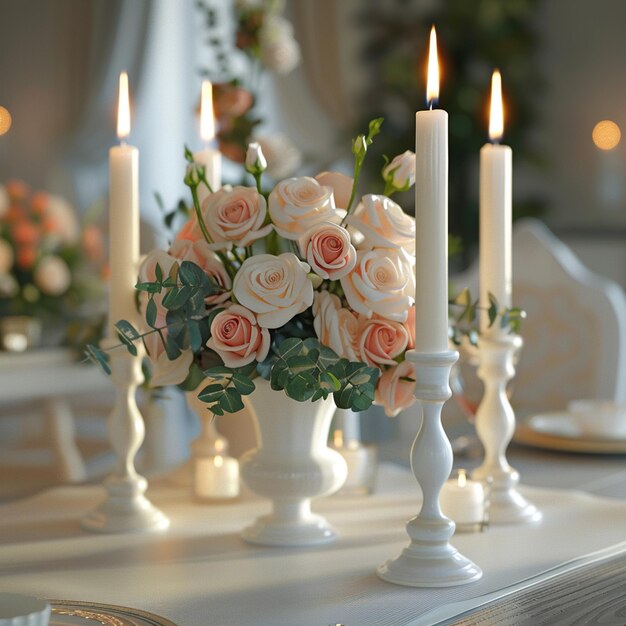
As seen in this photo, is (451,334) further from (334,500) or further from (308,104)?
(308,104)

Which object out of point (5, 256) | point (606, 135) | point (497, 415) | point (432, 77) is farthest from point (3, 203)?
point (606, 135)

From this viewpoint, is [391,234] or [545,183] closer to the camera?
[391,234]

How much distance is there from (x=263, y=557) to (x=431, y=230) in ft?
1.14

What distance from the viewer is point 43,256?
9.20ft

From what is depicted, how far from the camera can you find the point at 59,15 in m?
3.03

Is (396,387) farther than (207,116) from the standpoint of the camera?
No

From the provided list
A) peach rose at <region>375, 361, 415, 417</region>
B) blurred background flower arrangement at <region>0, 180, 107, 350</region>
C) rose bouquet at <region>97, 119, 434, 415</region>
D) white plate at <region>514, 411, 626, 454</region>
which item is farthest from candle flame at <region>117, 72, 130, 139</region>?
blurred background flower arrangement at <region>0, 180, 107, 350</region>

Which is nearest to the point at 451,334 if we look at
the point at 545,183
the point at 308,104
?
the point at 308,104

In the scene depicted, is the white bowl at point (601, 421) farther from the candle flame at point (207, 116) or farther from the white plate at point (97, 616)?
the white plate at point (97, 616)

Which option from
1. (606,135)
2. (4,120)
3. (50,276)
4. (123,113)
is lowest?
(50,276)

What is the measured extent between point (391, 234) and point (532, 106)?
11.7 feet

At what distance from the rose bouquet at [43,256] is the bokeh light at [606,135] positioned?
2.16m

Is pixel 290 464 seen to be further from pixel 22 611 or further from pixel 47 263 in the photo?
pixel 47 263

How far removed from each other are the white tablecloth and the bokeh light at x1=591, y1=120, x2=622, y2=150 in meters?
3.17
